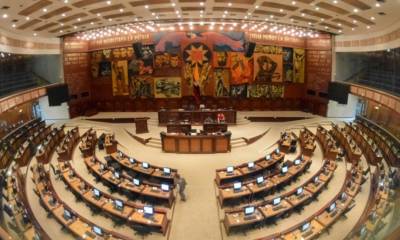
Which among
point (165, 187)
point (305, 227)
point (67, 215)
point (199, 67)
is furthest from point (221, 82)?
point (67, 215)

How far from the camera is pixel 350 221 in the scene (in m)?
9.51

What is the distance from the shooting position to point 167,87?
77.4 ft

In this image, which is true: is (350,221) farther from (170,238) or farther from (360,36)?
(360,36)

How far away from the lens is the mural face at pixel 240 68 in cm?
2300

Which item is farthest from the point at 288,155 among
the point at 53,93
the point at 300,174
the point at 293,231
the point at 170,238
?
the point at 53,93

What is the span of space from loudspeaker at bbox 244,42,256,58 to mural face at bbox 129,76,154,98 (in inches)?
296

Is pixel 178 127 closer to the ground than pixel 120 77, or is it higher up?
closer to the ground

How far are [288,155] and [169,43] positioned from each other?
12352mm

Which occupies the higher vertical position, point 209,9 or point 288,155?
point 209,9

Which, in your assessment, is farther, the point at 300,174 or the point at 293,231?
the point at 300,174

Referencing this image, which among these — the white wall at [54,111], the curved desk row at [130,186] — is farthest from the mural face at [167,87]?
the curved desk row at [130,186]

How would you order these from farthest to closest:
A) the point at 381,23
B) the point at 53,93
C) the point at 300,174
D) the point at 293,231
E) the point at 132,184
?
1. the point at 53,93
2. the point at 381,23
3. the point at 300,174
4. the point at 132,184
5. the point at 293,231

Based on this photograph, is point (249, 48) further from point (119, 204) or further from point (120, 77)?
point (119, 204)

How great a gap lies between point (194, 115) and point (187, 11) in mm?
7336
